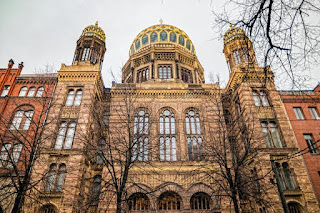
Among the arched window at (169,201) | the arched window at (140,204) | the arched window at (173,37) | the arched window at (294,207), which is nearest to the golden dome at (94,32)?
the arched window at (173,37)

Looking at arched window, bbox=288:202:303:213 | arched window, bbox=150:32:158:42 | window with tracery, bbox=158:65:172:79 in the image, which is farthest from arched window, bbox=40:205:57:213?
arched window, bbox=150:32:158:42

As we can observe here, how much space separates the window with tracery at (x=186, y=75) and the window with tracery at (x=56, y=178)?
1782 centimetres

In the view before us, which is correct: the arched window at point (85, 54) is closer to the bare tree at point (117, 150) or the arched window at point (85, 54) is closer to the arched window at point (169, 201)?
the bare tree at point (117, 150)

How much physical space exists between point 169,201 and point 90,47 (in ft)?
61.0

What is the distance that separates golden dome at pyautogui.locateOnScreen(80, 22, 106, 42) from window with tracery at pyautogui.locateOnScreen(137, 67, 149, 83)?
6.15 metres

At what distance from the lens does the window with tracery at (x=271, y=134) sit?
1778 centimetres

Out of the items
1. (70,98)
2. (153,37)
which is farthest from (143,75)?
(70,98)

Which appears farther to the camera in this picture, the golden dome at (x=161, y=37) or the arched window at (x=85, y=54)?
the golden dome at (x=161, y=37)

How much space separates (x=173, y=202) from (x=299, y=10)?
50.8 ft

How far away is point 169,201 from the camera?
16.3 m

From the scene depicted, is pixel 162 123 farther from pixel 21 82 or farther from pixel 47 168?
pixel 21 82

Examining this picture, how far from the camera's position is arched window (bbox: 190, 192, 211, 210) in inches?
634

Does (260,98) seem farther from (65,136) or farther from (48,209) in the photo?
(48,209)

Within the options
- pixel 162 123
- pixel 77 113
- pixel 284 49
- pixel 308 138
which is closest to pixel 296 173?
pixel 308 138
